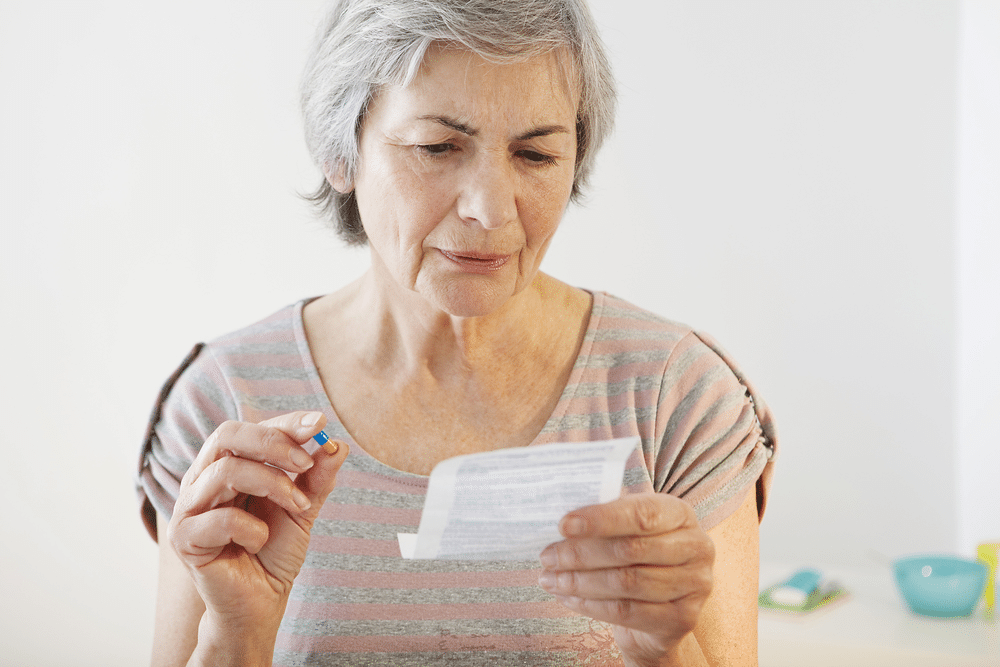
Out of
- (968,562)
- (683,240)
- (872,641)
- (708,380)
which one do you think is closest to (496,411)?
(708,380)

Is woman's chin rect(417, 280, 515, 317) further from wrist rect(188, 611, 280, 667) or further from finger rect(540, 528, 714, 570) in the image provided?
wrist rect(188, 611, 280, 667)

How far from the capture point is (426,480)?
1.27 metres

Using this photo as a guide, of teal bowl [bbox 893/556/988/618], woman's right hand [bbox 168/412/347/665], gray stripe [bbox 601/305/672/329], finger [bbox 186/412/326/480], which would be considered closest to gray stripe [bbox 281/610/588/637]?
woman's right hand [bbox 168/412/347/665]

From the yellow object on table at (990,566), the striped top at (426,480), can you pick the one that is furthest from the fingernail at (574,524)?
the yellow object on table at (990,566)

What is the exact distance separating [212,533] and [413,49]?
658mm

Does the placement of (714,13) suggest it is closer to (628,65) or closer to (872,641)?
(628,65)

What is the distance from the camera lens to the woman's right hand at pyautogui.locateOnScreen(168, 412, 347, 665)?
0.98m

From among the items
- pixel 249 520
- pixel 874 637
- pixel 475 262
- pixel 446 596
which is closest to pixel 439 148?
pixel 475 262

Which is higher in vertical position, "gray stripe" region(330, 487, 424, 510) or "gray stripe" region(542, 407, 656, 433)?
"gray stripe" region(542, 407, 656, 433)

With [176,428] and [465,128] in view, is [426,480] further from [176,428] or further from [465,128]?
[465,128]

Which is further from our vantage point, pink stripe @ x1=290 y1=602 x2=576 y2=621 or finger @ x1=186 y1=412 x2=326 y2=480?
pink stripe @ x1=290 y1=602 x2=576 y2=621

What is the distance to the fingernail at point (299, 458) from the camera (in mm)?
968

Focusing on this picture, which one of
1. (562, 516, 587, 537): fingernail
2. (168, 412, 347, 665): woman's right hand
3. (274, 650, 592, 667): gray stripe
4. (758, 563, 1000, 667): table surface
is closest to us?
(562, 516, 587, 537): fingernail

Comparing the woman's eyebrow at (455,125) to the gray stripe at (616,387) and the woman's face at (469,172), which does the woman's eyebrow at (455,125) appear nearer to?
the woman's face at (469,172)
